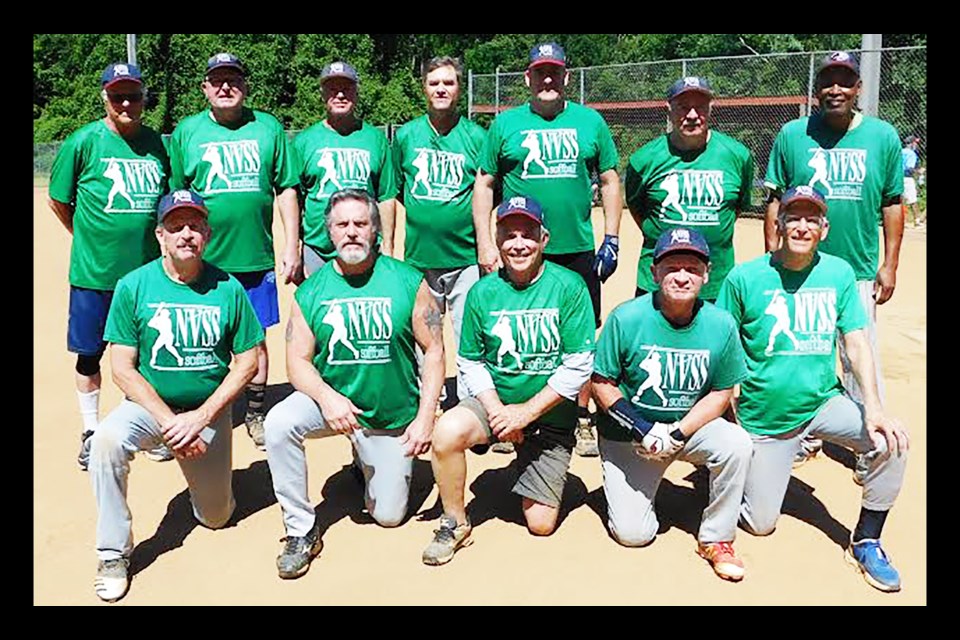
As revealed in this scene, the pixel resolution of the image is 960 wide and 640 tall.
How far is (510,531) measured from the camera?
4.67 metres

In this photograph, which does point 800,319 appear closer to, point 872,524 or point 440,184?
point 872,524

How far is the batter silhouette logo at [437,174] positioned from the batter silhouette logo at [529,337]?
1.59 metres

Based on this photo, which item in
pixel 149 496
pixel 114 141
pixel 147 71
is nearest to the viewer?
pixel 149 496

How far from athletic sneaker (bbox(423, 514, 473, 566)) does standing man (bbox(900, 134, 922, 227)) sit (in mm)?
12593

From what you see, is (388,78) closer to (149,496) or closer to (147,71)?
(147,71)

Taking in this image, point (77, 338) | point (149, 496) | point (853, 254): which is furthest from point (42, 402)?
point (853, 254)

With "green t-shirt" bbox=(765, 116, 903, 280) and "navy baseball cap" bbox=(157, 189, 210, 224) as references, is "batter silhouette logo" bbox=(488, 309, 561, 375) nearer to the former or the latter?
"navy baseball cap" bbox=(157, 189, 210, 224)

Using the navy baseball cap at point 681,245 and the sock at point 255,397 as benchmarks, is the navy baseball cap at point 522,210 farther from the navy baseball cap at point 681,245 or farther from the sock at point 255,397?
the sock at point 255,397

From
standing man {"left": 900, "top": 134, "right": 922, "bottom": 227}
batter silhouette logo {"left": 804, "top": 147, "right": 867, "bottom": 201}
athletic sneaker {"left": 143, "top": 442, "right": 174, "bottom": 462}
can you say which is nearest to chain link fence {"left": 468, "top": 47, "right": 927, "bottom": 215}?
standing man {"left": 900, "top": 134, "right": 922, "bottom": 227}

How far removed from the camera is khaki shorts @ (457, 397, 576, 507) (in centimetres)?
461

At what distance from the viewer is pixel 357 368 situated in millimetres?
4512

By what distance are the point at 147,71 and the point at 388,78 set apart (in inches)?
357

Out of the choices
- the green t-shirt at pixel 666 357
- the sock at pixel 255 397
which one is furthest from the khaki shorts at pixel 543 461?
the sock at pixel 255 397

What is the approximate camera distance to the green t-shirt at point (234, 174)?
5578mm
